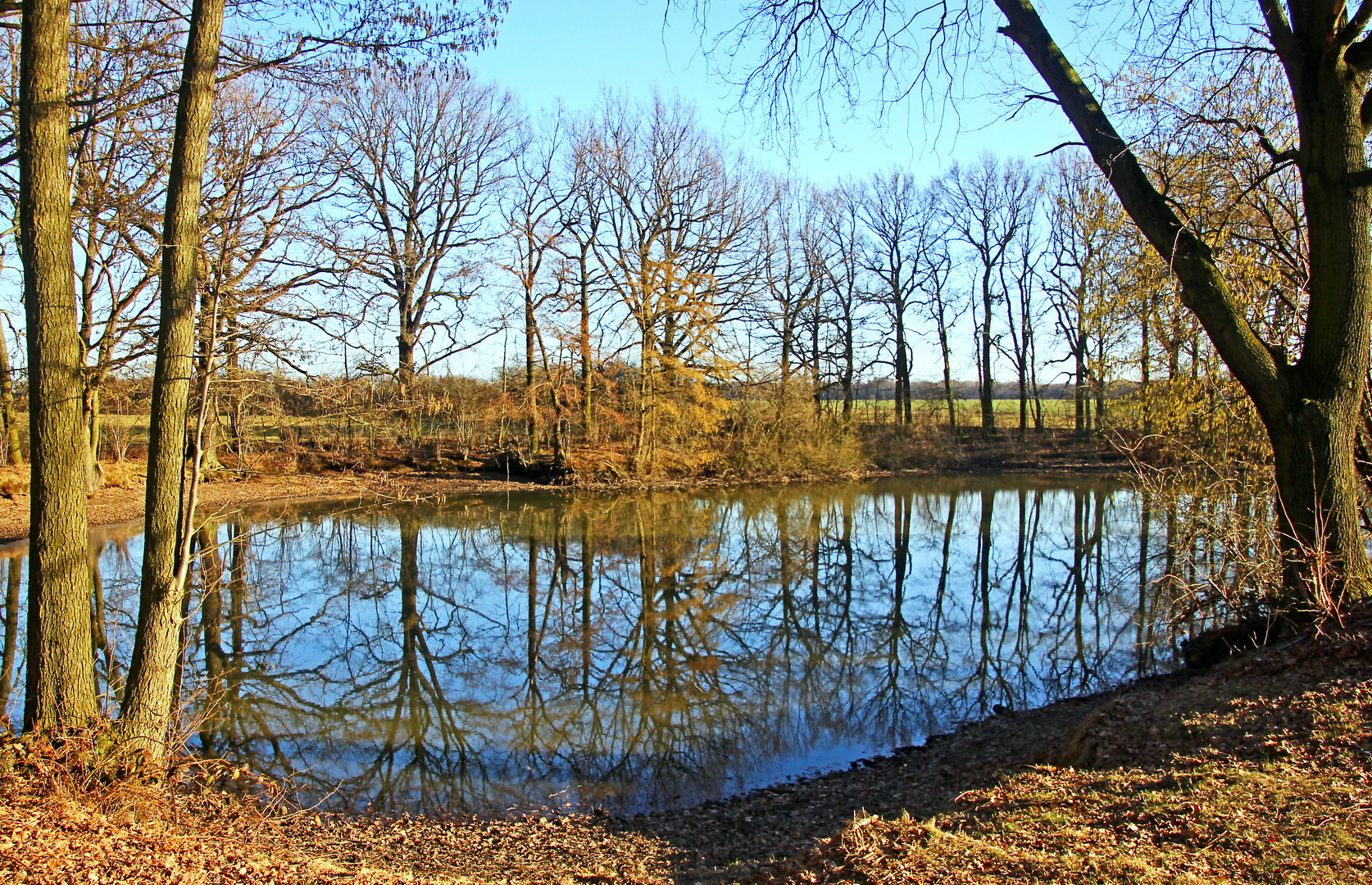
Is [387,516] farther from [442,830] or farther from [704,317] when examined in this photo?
[442,830]

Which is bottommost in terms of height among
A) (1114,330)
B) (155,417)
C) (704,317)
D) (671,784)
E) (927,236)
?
(671,784)

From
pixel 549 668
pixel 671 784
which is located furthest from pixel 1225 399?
pixel 549 668

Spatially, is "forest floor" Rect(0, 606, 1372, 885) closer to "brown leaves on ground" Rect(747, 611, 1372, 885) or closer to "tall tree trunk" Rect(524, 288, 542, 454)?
"brown leaves on ground" Rect(747, 611, 1372, 885)

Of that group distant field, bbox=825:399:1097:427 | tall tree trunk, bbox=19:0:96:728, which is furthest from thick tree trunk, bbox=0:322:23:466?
distant field, bbox=825:399:1097:427

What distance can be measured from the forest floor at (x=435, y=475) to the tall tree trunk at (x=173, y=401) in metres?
1.44

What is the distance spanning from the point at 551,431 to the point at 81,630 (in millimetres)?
22485

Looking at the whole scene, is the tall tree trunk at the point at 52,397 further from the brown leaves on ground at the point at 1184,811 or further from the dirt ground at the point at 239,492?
the dirt ground at the point at 239,492

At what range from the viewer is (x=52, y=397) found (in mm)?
4867

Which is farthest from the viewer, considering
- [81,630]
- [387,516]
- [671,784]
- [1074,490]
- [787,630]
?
[1074,490]

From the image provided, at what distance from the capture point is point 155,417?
5.35 metres

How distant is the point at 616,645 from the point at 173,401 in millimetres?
6107

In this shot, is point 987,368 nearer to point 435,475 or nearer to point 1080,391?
point 1080,391

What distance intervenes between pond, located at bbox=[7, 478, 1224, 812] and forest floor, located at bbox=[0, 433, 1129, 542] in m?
1.74

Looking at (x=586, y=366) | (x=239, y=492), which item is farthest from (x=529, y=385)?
(x=239, y=492)
